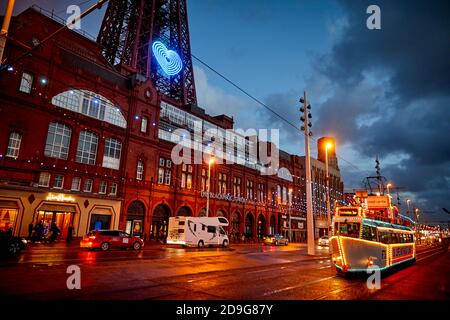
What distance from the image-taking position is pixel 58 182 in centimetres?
2761

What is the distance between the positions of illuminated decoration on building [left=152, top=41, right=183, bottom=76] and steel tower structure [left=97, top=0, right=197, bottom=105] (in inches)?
41.9

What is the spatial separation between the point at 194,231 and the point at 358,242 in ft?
64.9

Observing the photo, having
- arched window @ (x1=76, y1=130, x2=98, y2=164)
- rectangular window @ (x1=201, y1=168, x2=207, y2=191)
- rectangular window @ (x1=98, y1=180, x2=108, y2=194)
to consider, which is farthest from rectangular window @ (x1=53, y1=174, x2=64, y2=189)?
rectangular window @ (x1=201, y1=168, x2=207, y2=191)

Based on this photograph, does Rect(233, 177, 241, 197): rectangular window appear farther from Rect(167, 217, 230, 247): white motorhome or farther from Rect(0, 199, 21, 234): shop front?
Rect(0, 199, 21, 234): shop front

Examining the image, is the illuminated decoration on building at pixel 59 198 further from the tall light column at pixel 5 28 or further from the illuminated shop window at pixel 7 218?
the tall light column at pixel 5 28

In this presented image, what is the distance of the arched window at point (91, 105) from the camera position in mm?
29267

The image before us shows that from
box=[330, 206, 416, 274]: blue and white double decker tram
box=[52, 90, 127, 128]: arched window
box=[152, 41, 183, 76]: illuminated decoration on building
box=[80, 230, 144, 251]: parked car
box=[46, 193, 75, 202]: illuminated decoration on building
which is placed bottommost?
box=[80, 230, 144, 251]: parked car

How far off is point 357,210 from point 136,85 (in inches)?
1236

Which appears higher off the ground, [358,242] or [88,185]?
[88,185]

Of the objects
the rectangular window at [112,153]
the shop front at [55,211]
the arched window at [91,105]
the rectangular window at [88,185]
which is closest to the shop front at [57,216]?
the shop front at [55,211]

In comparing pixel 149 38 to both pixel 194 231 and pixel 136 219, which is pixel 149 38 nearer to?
pixel 136 219

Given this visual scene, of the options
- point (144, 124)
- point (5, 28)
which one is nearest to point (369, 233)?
point (5, 28)

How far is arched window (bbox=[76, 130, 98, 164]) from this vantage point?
29938mm
